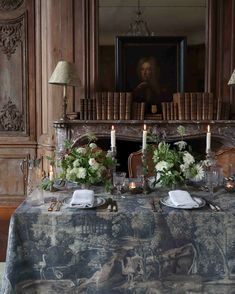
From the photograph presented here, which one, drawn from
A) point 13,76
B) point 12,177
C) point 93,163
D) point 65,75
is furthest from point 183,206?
point 13,76

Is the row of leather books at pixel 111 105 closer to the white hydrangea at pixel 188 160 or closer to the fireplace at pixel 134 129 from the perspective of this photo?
the fireplace at pixel 134 129

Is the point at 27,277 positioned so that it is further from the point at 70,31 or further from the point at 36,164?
the point at 70,31

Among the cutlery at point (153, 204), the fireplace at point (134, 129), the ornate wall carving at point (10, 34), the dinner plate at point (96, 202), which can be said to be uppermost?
the ornate wall carving at point (10, 34)

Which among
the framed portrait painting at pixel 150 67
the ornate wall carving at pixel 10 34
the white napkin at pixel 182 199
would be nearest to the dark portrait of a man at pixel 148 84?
the framed portrait painting at pixel 150 67

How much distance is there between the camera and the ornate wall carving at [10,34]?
4555 mm

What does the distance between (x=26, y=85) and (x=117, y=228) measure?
3.19 metres

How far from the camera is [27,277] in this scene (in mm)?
1779

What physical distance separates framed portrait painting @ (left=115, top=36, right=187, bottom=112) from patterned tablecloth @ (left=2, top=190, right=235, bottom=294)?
8.87 feet

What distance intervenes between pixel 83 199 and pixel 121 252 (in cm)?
37

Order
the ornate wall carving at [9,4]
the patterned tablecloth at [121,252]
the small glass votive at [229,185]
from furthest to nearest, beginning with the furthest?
the ornate wall carving at [9,4]
the small glass votive at [229,185]
the patterned tablecloth at [121,252]

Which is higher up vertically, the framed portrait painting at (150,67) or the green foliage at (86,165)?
the framed portrait painting at (150,67)

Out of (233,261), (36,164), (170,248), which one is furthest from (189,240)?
(36,164)

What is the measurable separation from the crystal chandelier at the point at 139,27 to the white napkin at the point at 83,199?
269 centimetres

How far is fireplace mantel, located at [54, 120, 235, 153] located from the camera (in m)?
4.15
